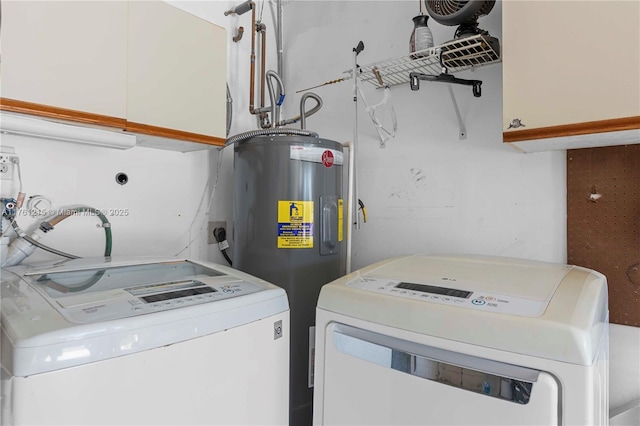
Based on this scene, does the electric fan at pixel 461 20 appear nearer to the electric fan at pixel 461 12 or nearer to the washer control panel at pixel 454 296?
the electric fan at pixel 461 12

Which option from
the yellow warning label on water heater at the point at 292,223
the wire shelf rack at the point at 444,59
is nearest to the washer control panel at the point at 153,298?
the yellow warning label on water heater at the point at 292,223

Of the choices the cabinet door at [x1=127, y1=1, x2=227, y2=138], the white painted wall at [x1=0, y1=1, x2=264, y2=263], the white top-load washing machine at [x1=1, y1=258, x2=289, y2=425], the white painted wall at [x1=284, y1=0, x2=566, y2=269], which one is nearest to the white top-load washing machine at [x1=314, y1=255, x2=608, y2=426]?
the white top-load washing machine at [x1=1, y1=258, x2=289, y2=425]

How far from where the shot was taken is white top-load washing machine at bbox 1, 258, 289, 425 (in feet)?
2.35

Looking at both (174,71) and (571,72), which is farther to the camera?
(174,71)

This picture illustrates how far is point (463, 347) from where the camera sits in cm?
84

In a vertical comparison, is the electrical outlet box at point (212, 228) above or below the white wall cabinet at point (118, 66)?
below

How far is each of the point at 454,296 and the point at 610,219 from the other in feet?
2.45

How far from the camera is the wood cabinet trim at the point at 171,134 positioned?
1308 mm

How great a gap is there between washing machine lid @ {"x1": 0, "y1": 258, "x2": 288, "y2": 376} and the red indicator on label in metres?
0.60

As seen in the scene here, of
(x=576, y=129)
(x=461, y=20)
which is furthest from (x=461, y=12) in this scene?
(x=576, y=129)

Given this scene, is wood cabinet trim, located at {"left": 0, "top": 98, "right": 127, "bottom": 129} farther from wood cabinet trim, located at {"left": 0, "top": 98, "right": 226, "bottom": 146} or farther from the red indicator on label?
the red indicator on label

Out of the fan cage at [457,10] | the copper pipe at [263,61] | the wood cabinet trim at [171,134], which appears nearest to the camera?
the fan cage at [457,10]

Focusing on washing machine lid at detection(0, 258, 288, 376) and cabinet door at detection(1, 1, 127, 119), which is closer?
washing machine lid at detection(0, 258, 288, 376)

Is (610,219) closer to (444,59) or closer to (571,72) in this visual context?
(571,72)
